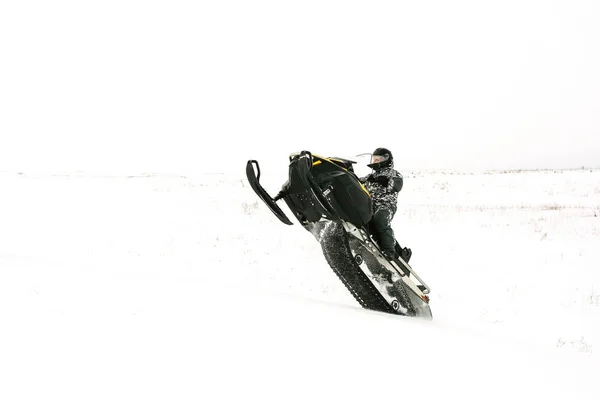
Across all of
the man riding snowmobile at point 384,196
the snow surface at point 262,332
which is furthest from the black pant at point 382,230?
the snow surface at point 262,332

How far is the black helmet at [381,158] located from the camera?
6277 mm

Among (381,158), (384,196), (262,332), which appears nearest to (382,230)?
(384,196)

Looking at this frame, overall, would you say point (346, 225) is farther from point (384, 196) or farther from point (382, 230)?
point (384, 196)

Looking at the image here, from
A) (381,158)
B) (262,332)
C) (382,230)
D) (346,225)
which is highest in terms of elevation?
(381,158)

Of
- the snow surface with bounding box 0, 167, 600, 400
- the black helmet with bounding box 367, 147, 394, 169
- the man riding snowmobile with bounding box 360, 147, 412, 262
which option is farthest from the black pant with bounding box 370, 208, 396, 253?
the snow surface with bounding box 0, 167, 600, 400

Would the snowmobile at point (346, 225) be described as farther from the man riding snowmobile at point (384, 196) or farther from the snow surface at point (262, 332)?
the snow surface at point (262, 332)

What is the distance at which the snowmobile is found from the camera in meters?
5.37

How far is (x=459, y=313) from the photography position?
28.1ft

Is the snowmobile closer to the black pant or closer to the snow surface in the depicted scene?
the black pant

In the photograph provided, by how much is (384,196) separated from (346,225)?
88 centimetres

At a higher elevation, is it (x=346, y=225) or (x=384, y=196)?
(x=384, y=196)

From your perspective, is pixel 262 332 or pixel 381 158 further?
pixel 381 158

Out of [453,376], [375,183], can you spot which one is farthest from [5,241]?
[453,376]

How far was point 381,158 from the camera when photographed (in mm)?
6281
